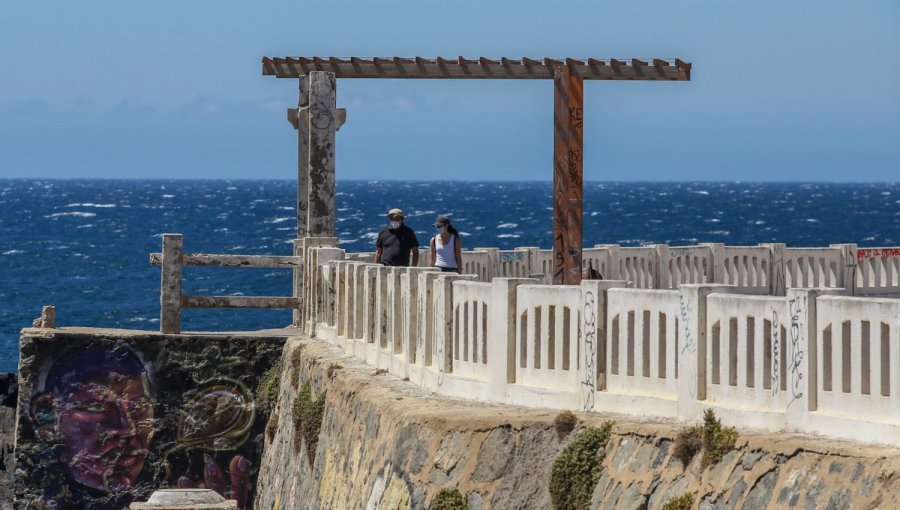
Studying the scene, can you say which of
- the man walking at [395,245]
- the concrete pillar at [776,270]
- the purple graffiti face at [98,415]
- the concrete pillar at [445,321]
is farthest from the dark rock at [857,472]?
the concrete pillar at [776,270]

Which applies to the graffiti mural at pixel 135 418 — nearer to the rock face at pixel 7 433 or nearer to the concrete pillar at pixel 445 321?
the rock face at pixel 7 433

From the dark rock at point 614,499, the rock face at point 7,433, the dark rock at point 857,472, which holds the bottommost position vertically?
the rock face at point 7,433

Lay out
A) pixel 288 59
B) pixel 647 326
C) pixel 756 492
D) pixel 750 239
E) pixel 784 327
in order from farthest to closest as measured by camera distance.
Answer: pixel 750 239
pixel 288 59
pixel 647 326
pixel 784 327
pixel 756 492

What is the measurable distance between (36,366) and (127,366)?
1101 mm

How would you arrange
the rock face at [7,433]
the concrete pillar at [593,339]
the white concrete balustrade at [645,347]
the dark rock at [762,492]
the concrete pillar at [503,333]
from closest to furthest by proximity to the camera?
the dark rock at [762,492], the white concrete balustrade at [645,347], the concrete pillar at [593,339], the concrete pillar at [503,333], the rock face at [7,433]

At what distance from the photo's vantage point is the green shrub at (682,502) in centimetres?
1139

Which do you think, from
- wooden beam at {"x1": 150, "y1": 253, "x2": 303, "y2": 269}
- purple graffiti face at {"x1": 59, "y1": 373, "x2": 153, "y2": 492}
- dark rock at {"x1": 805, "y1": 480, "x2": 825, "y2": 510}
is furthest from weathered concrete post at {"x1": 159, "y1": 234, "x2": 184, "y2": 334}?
dark rock at {"x1": 805, "y1": 480, "x2": 825, "y2": 510}

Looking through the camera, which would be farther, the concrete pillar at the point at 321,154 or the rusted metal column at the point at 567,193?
the concrete pillar at the point at 321,154

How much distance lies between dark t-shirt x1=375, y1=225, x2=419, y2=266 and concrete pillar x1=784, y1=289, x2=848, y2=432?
988 cm

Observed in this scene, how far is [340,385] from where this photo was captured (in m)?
18.3

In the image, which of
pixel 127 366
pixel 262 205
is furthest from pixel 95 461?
pixel 262 205

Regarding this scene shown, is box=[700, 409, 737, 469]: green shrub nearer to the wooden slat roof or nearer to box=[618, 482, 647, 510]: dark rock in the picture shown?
box=[618, 482, 647, 510]: dark rock

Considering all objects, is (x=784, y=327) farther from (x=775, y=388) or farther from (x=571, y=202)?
(x=571, y=202)

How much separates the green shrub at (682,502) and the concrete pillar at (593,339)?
88.2 inches
